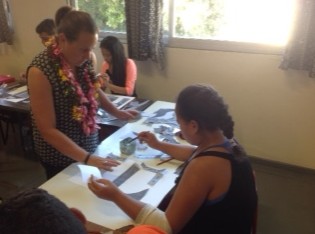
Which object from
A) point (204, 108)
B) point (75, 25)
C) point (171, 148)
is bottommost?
point (171, 148)

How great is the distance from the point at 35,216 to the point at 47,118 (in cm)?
103

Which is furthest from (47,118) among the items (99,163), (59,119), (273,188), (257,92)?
(257,92)

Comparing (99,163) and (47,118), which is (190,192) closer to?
(99,163)

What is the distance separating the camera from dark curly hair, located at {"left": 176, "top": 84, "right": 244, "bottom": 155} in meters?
1.18

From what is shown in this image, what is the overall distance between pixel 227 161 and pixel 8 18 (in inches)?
155

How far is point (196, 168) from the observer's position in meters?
1.12

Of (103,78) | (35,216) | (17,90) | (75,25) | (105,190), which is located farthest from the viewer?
(17,90)

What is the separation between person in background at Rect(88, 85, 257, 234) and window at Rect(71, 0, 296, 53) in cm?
194

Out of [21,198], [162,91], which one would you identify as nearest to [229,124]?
[21,198]

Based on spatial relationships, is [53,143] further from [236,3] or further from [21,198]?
[236,3]

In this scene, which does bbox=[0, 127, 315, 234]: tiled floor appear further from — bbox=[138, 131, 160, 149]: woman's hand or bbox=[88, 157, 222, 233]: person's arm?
bbox=[88, 157, 222, 233]: person's arm

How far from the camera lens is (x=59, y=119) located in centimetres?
155

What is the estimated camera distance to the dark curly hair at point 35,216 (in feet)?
1.52

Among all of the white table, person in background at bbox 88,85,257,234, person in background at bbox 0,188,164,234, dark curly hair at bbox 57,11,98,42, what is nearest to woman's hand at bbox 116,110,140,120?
the white table
